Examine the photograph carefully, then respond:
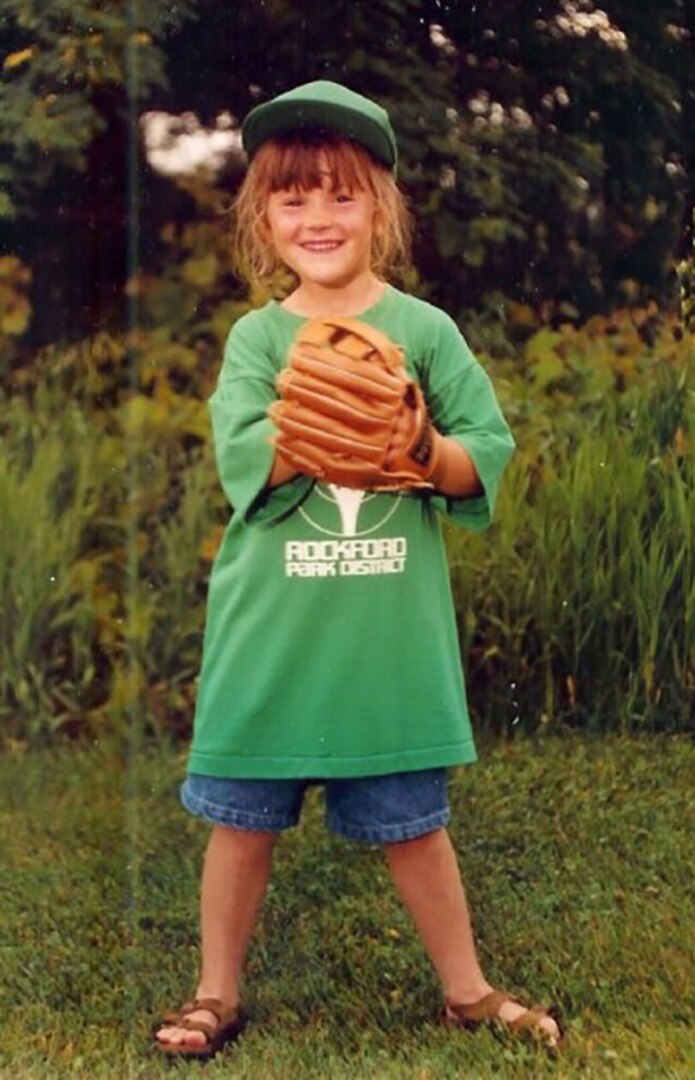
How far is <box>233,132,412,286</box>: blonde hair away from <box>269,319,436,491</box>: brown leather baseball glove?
0.22 m

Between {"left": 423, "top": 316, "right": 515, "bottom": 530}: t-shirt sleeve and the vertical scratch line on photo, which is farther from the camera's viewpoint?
the vertical scratch line on photo

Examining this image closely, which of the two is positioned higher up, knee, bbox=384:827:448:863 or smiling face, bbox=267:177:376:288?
smiling face, bbox=267:177:376:288

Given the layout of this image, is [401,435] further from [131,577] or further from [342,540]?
[131,577]

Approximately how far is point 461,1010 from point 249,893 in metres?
0.46

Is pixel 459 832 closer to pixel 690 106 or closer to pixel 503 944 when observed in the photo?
pixel 503 944

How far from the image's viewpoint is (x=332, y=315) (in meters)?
3.44

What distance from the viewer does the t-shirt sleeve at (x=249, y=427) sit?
3.40 meters

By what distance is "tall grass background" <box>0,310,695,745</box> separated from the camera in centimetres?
364

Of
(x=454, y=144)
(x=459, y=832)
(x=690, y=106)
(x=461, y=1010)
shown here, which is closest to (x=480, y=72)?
(x=454, y=144)

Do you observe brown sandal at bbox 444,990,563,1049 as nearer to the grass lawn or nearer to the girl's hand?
the grass lawn

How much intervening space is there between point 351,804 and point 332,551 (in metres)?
0.48

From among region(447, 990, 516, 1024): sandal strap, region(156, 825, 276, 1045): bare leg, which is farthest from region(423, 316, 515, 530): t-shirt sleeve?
region(447, 990, 516, 1024): sandal strap

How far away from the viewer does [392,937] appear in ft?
12.0

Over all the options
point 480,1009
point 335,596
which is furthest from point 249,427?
point 480,1009
